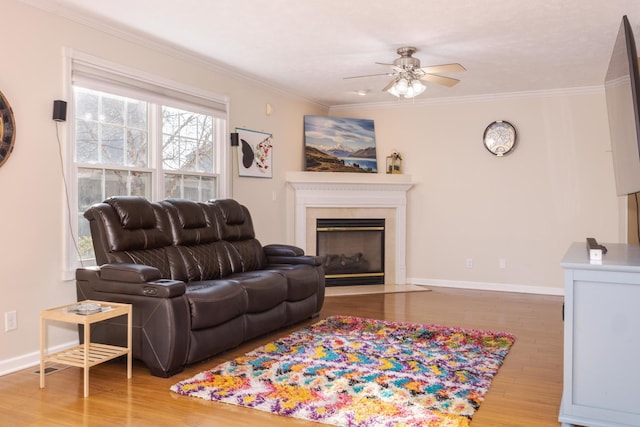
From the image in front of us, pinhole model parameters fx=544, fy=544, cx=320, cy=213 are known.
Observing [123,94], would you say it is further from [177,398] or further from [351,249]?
[351,249]

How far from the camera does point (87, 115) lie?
398cm

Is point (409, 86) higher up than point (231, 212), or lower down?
higher up

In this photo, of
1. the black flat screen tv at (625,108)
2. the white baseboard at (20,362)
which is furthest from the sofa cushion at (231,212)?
the black flat screen tv at (625,108)

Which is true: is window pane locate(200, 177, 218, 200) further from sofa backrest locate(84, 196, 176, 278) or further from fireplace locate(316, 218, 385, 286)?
fireplace locate(316, 218, 385, 286)

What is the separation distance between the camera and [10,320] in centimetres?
341

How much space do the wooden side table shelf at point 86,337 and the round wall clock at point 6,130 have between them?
1009 millimetres

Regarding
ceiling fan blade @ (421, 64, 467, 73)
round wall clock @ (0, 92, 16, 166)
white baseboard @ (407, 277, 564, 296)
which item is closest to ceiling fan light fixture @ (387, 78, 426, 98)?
ceiling fan blade @ (421, 64, 467, 73)

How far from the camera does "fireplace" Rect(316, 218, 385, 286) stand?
675cm

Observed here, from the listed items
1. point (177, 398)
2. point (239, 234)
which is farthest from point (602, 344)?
point (239, 234)

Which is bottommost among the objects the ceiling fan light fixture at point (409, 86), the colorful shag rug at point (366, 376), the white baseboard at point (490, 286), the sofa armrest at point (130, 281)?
the colorful shag rug at point (366, 376)

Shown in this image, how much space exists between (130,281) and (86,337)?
1.60ft

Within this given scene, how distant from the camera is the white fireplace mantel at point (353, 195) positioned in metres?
6.60

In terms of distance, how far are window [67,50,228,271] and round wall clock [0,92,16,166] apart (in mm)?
461

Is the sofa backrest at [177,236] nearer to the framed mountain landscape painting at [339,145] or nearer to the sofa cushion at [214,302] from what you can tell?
the sofa cushion at [214,302]
